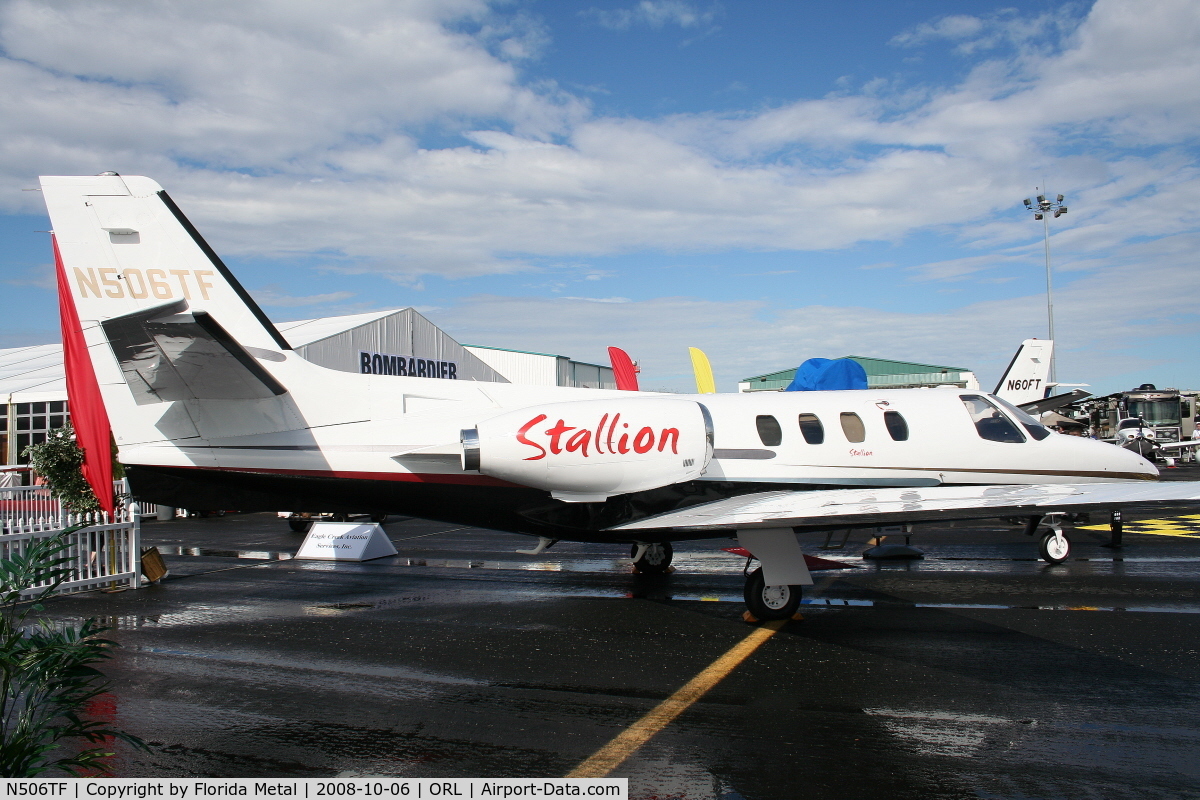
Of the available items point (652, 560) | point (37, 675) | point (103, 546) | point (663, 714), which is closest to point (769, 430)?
point (652, 560)

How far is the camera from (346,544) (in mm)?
14477

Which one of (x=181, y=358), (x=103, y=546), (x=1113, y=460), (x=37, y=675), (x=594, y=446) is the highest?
(x=181, y=358)

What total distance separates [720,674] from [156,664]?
5558 millimetres

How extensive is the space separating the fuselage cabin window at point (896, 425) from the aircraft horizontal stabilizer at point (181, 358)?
25.2 feet

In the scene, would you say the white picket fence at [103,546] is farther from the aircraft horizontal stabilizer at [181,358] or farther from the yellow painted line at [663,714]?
the yellow painted line at [663,714]

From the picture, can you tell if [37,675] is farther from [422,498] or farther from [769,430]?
[769,430]

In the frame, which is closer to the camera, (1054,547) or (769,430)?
(769,430)

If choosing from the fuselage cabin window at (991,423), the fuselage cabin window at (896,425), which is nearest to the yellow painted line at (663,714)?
the fuselage cabin window at (896,425)

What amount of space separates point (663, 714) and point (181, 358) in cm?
602

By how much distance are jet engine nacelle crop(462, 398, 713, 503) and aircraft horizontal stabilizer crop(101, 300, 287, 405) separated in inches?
103

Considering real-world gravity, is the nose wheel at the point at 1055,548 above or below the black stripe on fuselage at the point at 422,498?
below

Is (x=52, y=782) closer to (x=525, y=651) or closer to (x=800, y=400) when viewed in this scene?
(x=525, y=651)

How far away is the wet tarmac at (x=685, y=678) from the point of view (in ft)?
16.2

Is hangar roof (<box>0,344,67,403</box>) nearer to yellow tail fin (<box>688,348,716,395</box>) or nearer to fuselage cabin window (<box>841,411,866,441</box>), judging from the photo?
yellow tail fin (<box>688,348,716,395</box>)
